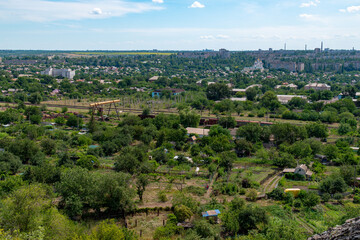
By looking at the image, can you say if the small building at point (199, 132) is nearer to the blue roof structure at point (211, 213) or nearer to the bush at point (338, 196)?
the bush at point (338, 196)

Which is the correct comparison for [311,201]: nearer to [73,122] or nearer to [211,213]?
[211,213]

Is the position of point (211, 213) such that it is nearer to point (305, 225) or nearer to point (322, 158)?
point (305, 225)

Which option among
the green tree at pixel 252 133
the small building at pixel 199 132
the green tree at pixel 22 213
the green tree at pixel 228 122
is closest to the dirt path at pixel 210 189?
the green tree at pixel 252 133

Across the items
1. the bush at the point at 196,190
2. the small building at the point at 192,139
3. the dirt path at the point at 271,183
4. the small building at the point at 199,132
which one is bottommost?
the dirt path at the point at 271,183

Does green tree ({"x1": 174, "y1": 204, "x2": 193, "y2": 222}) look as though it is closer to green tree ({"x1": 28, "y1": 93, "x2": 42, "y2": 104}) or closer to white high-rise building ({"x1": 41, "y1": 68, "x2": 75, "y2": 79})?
green tree ({"x1": 28, "y1": 93, "x2": 42, "y2": 104})

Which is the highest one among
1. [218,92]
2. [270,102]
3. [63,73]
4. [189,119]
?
[63,73]

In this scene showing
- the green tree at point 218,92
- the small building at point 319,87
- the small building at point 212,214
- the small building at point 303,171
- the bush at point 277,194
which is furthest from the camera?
the small building at point 319,87

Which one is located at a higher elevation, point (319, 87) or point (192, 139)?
point (319, 87)

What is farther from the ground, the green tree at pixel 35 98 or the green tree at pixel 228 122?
the green tree at pixel 35 98

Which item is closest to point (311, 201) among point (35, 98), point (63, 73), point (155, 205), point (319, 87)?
point (155, 205)

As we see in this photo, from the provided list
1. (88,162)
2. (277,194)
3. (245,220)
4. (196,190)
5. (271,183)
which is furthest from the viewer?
(88,162)

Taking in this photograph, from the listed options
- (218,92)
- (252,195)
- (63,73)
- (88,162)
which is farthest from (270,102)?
(63,73)

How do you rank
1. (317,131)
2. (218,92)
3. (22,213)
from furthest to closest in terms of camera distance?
(218,92) < (317,131) < (22,213)

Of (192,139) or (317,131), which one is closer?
(192,139)
